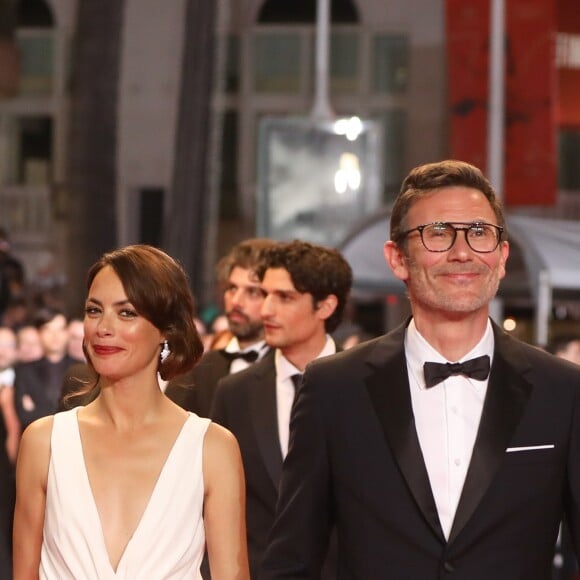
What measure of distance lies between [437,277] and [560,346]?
1016 centimetres

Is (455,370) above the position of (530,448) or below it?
above

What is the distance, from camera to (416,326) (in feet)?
14.5

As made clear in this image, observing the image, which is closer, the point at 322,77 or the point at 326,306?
the point at 326,306

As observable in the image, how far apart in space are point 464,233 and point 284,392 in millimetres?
2523

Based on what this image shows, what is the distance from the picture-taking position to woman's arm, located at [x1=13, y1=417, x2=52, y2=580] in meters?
4.65

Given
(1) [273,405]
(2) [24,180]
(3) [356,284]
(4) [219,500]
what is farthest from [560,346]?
(2) [24,180]

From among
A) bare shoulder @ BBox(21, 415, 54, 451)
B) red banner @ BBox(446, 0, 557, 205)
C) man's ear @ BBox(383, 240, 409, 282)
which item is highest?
red banner @ BBox(446, 0, 557, 205)

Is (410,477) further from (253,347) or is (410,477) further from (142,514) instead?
(253,347)

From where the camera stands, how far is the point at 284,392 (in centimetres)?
671

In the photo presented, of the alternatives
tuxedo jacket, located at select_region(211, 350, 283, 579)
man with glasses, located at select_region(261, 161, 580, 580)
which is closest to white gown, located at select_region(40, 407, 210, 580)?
man with glasses, located at select_region(261, 161, 580, 580)

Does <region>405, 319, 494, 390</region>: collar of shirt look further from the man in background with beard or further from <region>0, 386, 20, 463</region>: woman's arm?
<region>0, 386, 20, 463</region>: woman's arm

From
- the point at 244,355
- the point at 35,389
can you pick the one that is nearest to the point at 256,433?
the point at 244,355

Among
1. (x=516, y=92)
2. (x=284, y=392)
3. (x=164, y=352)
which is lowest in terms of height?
(x=284, y=392)

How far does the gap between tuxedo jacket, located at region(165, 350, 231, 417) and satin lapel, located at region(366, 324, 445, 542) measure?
2697 millimetres
